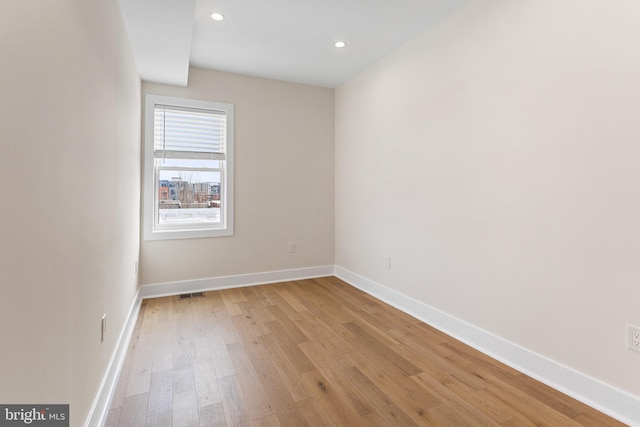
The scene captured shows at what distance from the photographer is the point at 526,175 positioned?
80.0 inches

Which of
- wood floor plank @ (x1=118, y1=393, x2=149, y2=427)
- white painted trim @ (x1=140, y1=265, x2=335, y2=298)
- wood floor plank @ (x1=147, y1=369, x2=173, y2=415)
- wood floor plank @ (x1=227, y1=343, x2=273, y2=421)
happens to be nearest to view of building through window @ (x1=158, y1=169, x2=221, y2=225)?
white painted trim @ (x1=140, y1=265, x2=335, y2=298)

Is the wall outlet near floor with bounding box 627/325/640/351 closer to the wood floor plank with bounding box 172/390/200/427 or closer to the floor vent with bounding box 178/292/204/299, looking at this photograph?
the wood floor plank with bounding box 172/390/200/427

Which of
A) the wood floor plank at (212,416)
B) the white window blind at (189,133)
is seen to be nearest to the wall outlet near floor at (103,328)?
the wood floor plank at (212,416)

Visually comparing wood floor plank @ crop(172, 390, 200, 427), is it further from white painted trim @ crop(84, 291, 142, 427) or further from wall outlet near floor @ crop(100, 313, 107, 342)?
wall outlet near floor @ crop(100, 313, 107, 342)

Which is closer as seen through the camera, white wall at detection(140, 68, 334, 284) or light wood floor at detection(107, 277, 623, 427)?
light wood floor at detection(107, 277, 623, 427)

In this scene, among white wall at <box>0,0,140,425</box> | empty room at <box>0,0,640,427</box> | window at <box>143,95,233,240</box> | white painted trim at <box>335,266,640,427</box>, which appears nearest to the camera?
white wall at <box>0,0,140,425</box>

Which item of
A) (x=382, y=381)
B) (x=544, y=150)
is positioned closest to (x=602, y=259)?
(x=544, y=150)

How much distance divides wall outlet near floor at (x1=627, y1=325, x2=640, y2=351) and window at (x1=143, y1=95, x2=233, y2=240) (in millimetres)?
3525

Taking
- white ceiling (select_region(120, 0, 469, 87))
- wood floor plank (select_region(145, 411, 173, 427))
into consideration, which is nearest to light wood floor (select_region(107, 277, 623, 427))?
wood floor plank (select_region(145, 411, 173, 427))

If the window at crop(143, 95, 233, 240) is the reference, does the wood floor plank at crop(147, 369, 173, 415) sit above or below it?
below

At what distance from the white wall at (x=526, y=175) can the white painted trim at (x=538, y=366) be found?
0.05m

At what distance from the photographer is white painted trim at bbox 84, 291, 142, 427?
58.7 inches

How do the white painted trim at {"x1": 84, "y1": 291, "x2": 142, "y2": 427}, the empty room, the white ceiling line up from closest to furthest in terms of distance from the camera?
the empty room → the white painted trim at {"x1": 84, "y1": 291, "x2": 142, "y2": 427} → the white ceiling

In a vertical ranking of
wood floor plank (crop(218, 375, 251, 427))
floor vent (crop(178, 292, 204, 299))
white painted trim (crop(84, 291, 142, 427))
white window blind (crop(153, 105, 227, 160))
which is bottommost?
wood floor plank (crop(218, 375, 251, 427))
